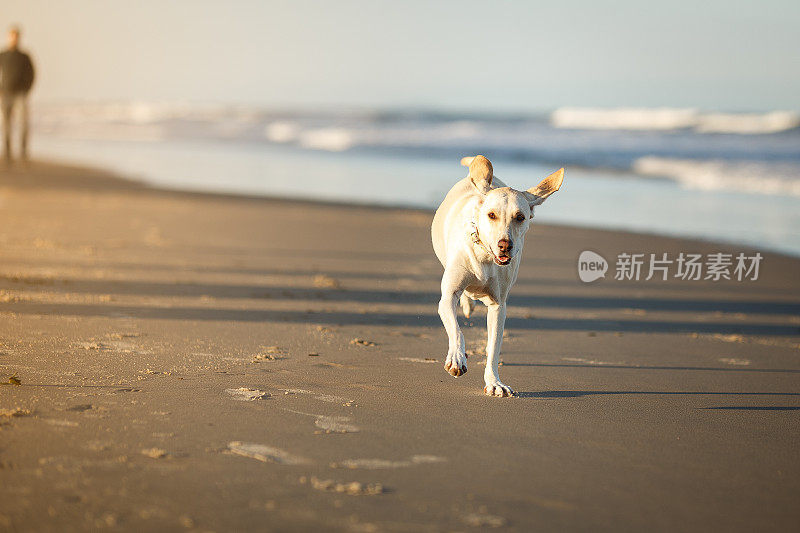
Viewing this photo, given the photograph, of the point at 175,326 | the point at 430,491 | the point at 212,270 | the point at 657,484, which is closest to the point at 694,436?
the point at 657,484

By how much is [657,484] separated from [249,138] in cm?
4241

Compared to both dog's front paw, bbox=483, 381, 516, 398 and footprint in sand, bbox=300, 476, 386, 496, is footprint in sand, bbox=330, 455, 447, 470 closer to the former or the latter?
footprint in sand, bbox=300, 476, 386, 496

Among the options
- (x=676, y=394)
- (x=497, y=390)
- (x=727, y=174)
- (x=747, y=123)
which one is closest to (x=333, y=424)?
(x=497, y=390)

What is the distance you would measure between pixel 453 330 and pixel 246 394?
122cm

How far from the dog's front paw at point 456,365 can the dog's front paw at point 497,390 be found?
0.30m

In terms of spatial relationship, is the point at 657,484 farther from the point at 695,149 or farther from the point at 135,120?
the point at 135,120

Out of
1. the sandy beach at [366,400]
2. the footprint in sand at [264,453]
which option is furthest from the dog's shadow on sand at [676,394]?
the footprint in sand at [264,453]

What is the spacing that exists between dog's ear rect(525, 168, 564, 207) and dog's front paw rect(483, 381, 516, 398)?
1.06m

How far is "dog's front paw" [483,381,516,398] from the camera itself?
17.4ft

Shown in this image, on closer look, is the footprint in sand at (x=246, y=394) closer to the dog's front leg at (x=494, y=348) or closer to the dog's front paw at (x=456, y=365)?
the dog's front paw at (x=456, y=365)

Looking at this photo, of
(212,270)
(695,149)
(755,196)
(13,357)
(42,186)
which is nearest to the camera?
(13,357)

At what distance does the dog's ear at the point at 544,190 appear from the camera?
514 centimetres

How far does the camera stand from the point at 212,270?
30.3 feet

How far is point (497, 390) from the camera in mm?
5305
